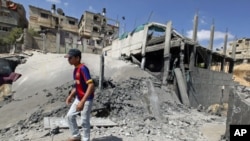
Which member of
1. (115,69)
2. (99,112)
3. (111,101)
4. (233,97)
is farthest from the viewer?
(115,69)

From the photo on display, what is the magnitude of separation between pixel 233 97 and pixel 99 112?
3.29m

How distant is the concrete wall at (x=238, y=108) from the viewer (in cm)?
434

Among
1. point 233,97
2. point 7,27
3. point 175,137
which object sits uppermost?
point 7,27

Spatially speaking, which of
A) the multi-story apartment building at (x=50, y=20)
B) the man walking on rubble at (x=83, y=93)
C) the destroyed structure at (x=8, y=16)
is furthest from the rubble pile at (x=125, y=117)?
the multi-story apartment building at (x=50, y=20)

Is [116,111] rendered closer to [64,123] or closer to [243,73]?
[64,123]

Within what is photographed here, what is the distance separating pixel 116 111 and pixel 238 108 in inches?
122

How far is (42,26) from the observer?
3756cm

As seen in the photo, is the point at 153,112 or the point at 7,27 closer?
the point at 153,112

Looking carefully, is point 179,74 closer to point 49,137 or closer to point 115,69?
point 115,69

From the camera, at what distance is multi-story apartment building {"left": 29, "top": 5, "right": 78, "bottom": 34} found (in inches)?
1448

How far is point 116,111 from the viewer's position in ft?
20.9

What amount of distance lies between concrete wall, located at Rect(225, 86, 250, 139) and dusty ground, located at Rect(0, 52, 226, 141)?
0.78 m

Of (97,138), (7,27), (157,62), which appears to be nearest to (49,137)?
(97,138)

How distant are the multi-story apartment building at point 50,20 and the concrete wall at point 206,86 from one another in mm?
30393
